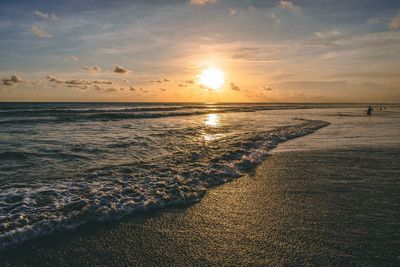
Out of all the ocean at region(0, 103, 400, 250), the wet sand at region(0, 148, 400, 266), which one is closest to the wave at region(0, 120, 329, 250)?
the ocean at region(0, 103, 400, 250)

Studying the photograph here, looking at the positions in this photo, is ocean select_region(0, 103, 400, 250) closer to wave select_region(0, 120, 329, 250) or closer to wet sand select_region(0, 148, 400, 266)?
wave select_region(0, 120, 329, 250)

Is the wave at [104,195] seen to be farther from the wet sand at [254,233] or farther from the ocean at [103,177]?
the wet sand at [254,233]

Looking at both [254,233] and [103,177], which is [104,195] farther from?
[254,233]

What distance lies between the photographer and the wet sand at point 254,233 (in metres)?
3.90

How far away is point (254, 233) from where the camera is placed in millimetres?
4617

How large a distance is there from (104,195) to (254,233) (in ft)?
11.0

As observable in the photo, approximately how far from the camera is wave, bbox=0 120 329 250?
193 inches

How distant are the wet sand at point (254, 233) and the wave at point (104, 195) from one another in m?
0.36

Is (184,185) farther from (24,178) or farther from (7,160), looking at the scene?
(7,160)

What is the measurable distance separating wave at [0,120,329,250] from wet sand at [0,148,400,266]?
1.18 feet

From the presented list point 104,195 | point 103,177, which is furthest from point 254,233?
point 103,177

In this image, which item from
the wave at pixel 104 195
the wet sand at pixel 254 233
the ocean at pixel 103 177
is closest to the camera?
the wet sand at pixel 254 233

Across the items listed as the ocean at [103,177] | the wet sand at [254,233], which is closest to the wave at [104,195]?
the ocean at [103,177]

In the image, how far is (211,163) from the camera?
951 cm
